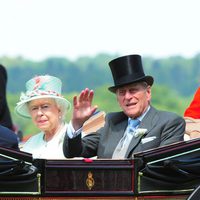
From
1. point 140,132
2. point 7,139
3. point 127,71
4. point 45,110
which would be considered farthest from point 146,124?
point 45,110

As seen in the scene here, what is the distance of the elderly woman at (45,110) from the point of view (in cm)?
591

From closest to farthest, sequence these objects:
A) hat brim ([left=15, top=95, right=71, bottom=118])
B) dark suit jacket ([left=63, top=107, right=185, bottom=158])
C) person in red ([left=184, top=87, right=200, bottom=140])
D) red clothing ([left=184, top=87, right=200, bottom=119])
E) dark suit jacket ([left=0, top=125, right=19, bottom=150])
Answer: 1. dark suit jacket ([left=0, top=125, right=19, bottom=150])
2. dark suit jacket ([left=63, top=107, right=185, bottom=158])
3. person in red ([left=184, top=87, right=200, bottom=140])
4. hat brim ([left=15, top=95, right=71, bottom=118])
5. red clothing ([left=184, top=87, right=200, bottom=119])

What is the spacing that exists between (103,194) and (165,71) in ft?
364

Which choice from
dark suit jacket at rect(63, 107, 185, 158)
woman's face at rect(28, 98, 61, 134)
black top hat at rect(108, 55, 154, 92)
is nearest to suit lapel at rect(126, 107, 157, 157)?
dark suit jacket at rect(63, 107, 185, 158)

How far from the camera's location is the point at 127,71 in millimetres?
5363

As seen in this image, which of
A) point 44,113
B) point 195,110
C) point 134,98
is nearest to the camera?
point 134,98

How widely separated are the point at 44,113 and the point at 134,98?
0.91 meters

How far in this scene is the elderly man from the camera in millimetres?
5141

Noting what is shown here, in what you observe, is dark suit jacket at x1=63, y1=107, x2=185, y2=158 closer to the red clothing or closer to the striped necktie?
the striped necktie

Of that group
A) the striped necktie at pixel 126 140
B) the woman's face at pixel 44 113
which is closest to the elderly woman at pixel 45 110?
the woman's face at pixel 44 113

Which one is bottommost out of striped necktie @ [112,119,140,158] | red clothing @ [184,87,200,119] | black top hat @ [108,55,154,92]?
striped necktie @ [112,119,140,158]

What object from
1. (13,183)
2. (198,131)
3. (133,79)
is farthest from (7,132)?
(198,131)

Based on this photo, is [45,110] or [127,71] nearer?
[127,71]

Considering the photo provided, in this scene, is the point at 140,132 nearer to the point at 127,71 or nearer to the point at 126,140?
the point at 126,140
